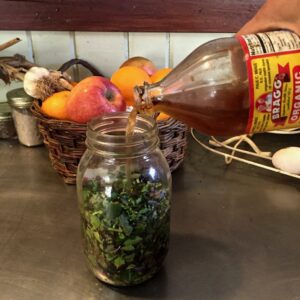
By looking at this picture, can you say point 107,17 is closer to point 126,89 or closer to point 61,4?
point 61,4

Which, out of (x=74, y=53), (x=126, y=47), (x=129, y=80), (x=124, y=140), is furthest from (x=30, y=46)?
(x=124, y=140)

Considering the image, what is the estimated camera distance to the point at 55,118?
70 cm

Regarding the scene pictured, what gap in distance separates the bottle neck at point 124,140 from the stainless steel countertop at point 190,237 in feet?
0.54

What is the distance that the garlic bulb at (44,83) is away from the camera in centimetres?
75

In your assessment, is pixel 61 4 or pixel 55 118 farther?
pixel 61 4

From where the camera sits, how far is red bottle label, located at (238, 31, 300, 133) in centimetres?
47

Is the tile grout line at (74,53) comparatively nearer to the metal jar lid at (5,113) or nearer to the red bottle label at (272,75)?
the metal jar lid at (5,113)

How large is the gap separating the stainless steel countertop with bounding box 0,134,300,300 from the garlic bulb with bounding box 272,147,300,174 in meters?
0.02

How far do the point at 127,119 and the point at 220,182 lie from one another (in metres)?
0.27

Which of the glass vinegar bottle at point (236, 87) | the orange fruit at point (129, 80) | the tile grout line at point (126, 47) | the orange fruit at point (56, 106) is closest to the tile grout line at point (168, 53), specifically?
the tile grout line at point (126, 47)

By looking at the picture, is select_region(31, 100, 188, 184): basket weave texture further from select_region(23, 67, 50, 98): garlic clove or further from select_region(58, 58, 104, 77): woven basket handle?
select_region(58, 58, 104, 77): woven basket handle

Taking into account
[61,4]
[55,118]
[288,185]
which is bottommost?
[288,185]

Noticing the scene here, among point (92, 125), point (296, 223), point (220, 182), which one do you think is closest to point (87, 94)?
point (92, 125)

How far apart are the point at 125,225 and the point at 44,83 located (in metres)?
0.38
